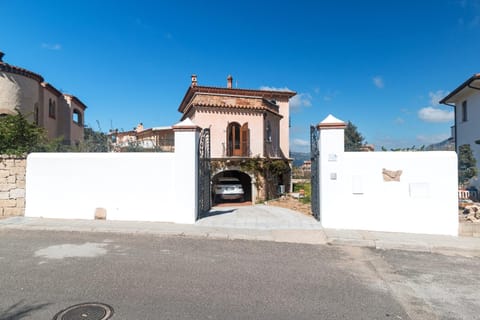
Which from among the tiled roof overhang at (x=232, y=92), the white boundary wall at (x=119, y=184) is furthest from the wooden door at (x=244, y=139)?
the white boundary wall at (x=119, y=184)

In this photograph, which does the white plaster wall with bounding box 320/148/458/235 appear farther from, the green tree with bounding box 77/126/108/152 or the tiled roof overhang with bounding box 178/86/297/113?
the tiled roof overhang with bounding box 178/86/297/113

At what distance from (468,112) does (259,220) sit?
626 inches

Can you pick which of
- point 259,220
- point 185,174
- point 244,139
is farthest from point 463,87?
point 185,174

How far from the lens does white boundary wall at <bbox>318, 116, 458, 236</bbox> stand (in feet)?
23.9

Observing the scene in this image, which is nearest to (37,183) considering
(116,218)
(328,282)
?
(116,218)

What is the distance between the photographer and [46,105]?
1928 cm

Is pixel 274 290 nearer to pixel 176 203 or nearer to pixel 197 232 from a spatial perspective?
pixel 197 232

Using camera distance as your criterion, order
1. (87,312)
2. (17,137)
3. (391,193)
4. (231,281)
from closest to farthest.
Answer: (87,312), (231,281), (391,193), (17,137)

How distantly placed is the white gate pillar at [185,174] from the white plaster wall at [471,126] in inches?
574

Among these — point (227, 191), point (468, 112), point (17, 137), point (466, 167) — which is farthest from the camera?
point (468, 112)

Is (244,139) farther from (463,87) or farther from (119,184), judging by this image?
(463,87)

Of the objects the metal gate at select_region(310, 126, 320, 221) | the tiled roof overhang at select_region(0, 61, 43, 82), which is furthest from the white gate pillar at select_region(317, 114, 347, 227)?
the tiled roof overhang at select_region(0, 61, 43, 82)

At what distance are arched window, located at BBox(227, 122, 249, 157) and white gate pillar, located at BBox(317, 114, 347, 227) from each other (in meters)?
7.68

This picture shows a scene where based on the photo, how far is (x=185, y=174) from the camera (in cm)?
830
